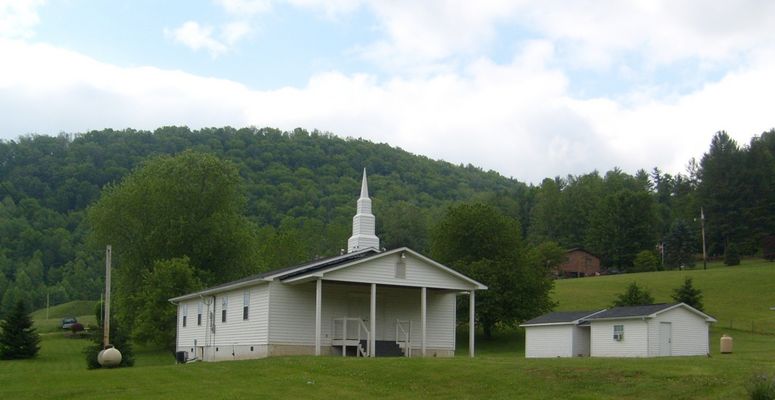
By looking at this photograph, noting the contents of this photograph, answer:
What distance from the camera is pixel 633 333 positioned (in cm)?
4219

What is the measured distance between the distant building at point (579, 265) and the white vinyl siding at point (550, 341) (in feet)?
197

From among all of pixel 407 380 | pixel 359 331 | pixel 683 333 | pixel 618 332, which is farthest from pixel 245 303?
pixel 683 333

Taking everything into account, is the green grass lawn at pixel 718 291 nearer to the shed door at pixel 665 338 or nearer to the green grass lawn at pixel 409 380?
the shed door at pixel 665 338

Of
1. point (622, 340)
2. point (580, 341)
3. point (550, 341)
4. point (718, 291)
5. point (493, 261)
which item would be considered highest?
point (493, 261)

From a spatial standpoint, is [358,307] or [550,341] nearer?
[358,307]

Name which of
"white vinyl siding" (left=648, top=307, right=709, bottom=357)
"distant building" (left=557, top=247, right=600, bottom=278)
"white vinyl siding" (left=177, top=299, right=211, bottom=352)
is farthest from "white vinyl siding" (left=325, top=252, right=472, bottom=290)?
"distant building" (left=557, top=247, right=600, bottom=278)

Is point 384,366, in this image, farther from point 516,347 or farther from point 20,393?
point 516,347

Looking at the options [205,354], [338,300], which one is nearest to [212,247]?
[205,354]

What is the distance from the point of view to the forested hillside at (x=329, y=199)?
108875 mm

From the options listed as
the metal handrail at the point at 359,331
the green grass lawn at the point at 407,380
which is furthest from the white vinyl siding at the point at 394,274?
the green grass lawn at the point at 407,380

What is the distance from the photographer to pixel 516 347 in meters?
58.8

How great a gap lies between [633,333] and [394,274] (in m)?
12.9

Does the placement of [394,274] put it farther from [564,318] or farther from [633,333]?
[564,318]

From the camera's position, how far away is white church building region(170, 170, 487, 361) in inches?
1414
